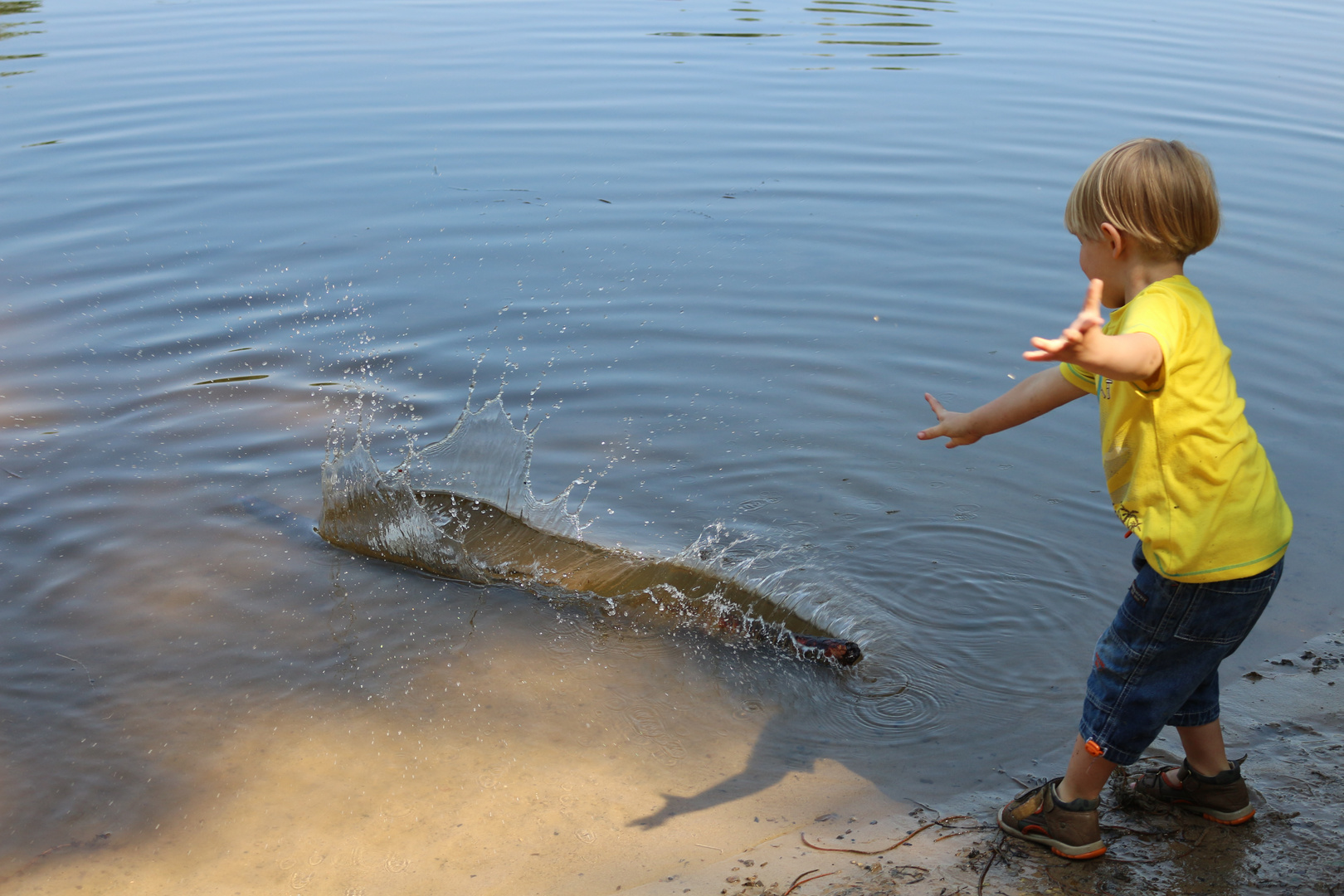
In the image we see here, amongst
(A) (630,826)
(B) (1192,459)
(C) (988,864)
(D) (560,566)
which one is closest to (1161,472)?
(B) (1192,459)

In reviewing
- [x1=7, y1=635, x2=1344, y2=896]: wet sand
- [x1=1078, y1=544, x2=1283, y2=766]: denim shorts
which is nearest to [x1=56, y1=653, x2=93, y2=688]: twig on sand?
[x1=7, y1=635, x2=1344, y2=896]: wet sand

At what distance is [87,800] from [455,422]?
2.88 meters

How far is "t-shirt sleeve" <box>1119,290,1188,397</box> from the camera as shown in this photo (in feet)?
8.38

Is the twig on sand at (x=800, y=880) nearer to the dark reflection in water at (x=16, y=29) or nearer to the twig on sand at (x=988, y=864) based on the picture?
the twig on sand at (x=988, y=864)

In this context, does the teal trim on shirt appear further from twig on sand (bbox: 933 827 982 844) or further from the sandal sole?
twig on sand (bbox: 933 827 982 844)

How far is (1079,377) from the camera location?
294 centimetres

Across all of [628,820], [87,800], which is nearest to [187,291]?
[87,800]

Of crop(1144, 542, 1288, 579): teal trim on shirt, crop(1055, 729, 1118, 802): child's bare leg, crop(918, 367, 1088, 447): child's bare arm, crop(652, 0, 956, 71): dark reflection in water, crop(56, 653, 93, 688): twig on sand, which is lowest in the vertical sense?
crop(56, 653, 93, 688): twig on sand

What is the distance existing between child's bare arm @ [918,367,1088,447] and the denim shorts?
48 cm

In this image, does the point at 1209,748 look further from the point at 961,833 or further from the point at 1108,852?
the point at 961,833

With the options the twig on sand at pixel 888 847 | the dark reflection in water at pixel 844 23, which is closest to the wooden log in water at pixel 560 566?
the twig on sand at pixel 888 847

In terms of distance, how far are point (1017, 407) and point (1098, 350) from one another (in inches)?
26.9

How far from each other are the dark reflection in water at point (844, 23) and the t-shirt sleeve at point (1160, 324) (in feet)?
44.2

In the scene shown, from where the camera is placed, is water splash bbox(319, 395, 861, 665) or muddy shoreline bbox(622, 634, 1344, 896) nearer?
muddy shoreline bbox(622, 634, 1344, 896)
